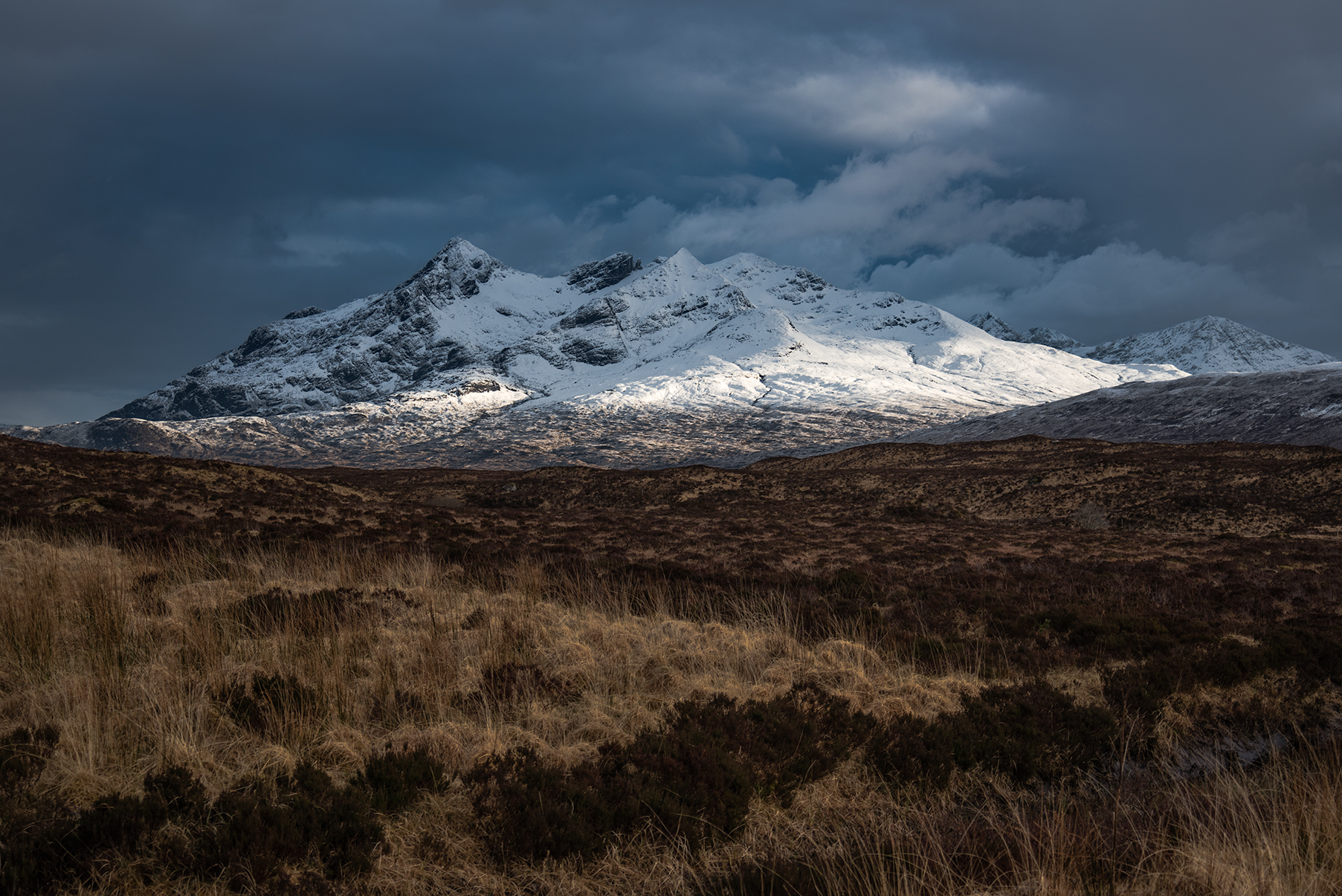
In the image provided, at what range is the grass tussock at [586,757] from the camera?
13.9ft

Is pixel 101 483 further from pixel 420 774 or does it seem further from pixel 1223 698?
pixel 1223 698

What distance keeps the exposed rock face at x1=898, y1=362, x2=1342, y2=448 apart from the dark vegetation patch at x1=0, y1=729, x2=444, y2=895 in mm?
86019

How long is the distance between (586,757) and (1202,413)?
111m

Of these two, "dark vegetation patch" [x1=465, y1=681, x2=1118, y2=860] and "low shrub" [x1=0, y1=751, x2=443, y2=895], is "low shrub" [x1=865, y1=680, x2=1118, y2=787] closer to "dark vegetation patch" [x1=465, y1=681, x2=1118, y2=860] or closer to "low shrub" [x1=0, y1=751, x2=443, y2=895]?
"dark vegetation patch" [x1=465, y1=681, x2=1118, y2=860]

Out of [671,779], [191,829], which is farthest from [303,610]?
[671,779]

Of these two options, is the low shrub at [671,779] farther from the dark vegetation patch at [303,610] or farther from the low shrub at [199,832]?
the dark vegetation patch at [303,610]

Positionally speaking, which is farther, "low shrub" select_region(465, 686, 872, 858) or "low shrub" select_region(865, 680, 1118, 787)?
"low shrub" select_region(865, 680, 1118, 787)

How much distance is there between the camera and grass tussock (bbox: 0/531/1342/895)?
424cm

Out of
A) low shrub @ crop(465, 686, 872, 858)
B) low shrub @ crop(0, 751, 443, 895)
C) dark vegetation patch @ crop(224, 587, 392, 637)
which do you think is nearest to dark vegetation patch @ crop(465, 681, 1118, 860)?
low shrub @ crop(465, 686, 872, 858)

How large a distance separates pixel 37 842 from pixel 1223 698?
41.9 ft

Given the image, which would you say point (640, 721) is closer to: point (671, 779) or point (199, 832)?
point (671, 779)

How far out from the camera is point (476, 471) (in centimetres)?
6312

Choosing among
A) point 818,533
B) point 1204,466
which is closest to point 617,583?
point 818,533

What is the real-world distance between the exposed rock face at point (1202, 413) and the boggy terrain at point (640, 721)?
74.7 m
